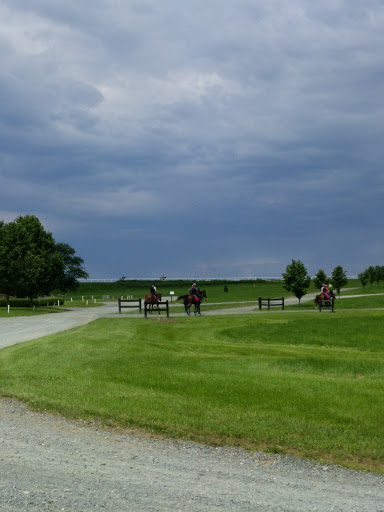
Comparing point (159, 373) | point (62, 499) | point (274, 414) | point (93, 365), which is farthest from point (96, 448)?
point (93, 365)

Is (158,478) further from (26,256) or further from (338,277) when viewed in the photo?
(338,277)

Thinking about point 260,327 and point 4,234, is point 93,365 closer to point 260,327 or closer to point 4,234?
point 260,327

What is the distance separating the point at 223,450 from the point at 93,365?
7.92m

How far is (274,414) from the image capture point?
998 centimetres

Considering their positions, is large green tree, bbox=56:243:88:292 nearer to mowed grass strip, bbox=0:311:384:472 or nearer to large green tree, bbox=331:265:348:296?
large green tree, bbox=331:265:348:296

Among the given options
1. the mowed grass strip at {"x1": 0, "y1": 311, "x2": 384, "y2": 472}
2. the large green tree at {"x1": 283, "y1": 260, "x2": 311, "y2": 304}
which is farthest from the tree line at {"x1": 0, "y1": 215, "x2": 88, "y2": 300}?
the mowed grass strip at {"x1": 0, "y1": 311, "x2": 384, "y2": 472}

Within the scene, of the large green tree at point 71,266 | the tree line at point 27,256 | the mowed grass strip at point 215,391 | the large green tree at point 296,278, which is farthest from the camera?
the large green tree at point 71,266

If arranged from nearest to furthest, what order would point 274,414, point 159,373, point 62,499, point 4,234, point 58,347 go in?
point 62,499 < point 274,414 < point 159,373 < point 58,347 < point 4,234

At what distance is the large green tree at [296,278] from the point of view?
59.8m

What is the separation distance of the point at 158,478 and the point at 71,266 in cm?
12154

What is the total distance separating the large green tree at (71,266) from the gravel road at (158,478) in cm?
11168

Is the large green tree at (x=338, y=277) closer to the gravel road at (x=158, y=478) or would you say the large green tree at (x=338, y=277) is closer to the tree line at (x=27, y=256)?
the tree line at (x=27, y=256)

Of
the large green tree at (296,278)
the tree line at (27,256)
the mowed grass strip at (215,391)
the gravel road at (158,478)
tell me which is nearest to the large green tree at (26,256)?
the tree line at (27,256)

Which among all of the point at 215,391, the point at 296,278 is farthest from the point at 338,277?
the point at 215,391
